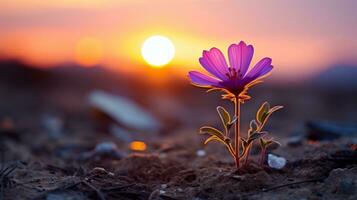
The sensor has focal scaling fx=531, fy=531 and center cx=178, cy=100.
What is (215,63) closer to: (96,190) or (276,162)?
(276,162)

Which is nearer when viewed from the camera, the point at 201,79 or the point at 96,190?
the point at 96,190

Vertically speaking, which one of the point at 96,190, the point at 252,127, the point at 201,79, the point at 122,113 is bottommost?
the point at 96,190

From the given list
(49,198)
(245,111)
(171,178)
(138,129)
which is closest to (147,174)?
(171,178)

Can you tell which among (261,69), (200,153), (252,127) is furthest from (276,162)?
(200,153)

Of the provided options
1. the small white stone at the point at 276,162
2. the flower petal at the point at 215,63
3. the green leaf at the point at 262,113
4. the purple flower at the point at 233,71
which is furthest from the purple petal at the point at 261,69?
the small white stone at the point at 276,162

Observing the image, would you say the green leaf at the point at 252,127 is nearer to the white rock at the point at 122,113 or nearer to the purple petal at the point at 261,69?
the purple petal at the point at 261,69

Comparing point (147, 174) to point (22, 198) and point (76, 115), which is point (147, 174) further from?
point (76, 115)

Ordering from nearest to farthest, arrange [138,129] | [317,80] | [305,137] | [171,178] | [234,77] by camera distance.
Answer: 1. [234,77]
2. [171,178]
3. [305,137]
4. [138,129]
5. [317,80]

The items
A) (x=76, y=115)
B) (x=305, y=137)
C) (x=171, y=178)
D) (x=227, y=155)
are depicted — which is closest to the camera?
(x=171, y=178)
